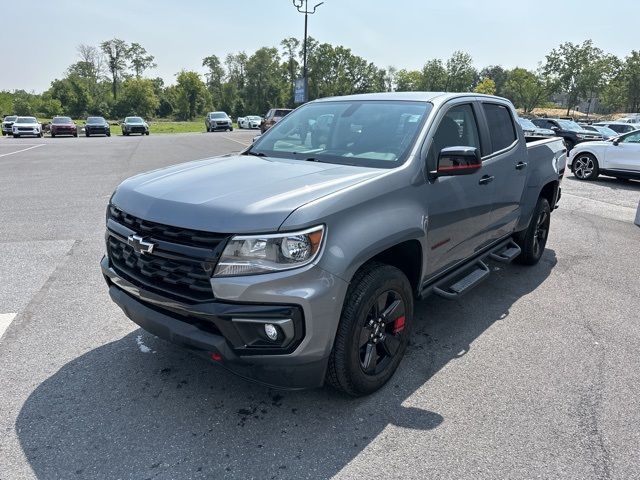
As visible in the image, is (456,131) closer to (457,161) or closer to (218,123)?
(457,161)

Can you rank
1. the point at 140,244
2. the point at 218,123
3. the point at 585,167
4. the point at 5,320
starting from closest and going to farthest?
the point at 140,244 < the point at 5,320 < the point at 585,167 < the point at 218,123

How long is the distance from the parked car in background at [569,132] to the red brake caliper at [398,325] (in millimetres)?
21166

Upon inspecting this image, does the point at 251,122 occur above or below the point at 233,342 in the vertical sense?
above

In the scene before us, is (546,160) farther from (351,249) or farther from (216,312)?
(216,312)

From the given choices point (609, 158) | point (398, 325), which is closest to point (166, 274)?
point (398, 325)

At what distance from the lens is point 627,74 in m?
59.3

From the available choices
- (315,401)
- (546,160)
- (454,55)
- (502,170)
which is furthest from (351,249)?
(454,55)

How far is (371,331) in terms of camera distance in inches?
113

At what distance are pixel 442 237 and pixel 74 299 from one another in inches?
128

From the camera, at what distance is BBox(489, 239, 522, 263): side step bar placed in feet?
15.1

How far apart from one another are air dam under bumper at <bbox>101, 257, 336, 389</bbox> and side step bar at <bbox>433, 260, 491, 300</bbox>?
1379 mm

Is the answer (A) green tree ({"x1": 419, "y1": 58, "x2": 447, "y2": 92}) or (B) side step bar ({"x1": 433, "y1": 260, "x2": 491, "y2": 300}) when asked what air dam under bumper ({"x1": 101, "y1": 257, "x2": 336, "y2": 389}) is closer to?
(B) side step bar ({"x1": 433, "y1": 260, "x2": 491, "y2": 300})

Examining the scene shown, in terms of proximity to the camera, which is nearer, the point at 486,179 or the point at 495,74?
the point at 486,179

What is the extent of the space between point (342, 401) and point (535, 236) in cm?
362
